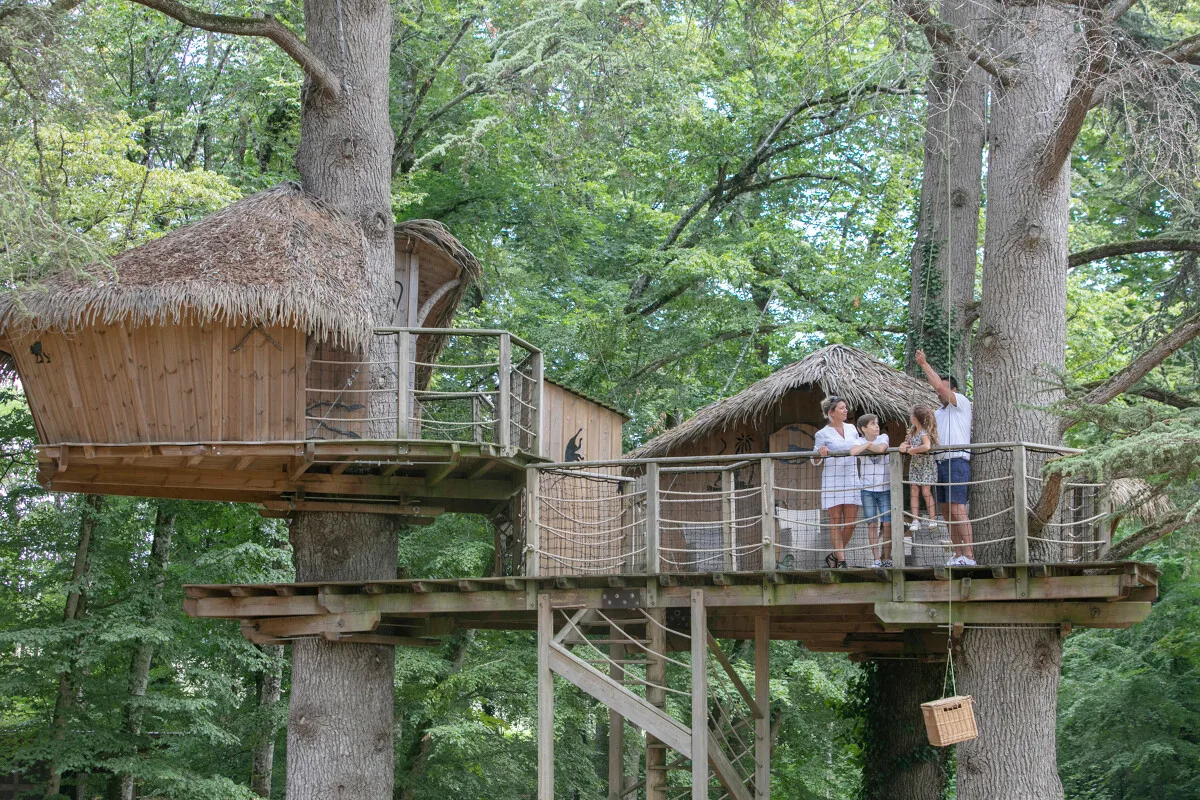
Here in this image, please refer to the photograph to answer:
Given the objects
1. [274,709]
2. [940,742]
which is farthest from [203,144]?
[940,742]

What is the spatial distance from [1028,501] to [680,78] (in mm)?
12858

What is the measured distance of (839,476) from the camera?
41.7ft

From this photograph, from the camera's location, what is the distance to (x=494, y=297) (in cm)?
2262

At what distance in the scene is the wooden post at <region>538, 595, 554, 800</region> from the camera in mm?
12750

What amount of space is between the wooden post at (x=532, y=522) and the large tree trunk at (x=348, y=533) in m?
2.44

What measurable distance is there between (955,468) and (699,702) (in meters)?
3.32

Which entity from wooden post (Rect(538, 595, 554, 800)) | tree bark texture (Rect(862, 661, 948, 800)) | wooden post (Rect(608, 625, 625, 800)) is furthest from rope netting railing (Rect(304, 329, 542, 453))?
tree bark texture (Rect(862, 661, 948, 800))

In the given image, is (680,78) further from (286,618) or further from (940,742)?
(940,742)

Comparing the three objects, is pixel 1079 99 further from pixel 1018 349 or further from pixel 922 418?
pixel 922 418

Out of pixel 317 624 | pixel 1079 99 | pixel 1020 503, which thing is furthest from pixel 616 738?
pixel 1079 99

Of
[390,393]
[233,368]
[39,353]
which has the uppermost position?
[39,353]

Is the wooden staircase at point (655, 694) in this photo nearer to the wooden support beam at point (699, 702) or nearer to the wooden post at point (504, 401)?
the wooden support beam at point (699, 702)

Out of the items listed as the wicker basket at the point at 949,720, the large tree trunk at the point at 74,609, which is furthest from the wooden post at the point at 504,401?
the large tree trunk at the point at 74,609

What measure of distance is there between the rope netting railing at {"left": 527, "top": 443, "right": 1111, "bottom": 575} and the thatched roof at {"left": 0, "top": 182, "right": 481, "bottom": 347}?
117 inches
